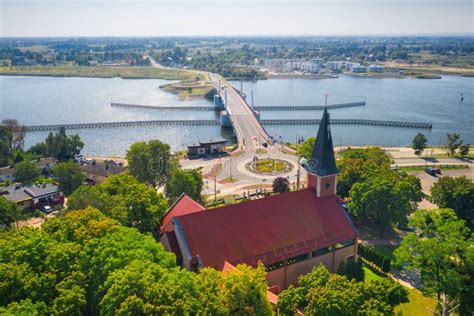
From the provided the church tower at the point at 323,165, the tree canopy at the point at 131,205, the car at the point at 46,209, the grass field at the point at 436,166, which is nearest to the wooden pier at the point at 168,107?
the grass field at the point at 436,166

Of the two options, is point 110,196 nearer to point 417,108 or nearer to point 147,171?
point 147,171

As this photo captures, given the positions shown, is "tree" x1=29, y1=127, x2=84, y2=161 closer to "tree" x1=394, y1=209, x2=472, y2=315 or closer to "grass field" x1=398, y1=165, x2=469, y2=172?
"grass field" x1=398, y1=165, x2=469, y2=172

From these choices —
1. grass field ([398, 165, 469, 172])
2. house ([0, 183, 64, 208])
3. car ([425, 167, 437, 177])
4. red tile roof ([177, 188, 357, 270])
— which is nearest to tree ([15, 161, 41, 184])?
house ([0, 183, 64, 208])

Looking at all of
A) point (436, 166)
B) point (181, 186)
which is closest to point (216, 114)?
point (436, 166)

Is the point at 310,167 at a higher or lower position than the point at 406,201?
higher

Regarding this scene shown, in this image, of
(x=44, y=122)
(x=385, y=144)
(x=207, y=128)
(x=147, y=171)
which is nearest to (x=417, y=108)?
(x=385, y=144)

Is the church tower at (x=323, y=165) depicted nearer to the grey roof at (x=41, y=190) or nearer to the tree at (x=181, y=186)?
the tree at (x=181, y=186)

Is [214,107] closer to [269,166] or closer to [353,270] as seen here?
[269,166]
